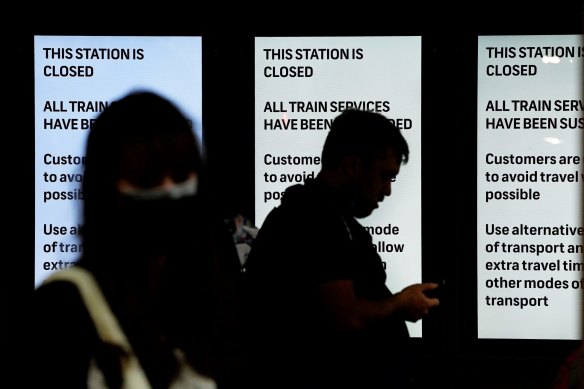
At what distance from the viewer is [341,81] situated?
552 centimetres

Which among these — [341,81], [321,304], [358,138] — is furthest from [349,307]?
[341,81]

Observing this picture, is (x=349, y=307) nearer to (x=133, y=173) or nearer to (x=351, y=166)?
(x=351, y=166)

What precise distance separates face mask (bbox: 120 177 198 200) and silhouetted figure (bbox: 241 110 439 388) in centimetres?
133

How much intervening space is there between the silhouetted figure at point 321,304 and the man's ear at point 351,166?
8cm

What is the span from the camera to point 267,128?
5.57 meters

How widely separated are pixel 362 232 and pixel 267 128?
2.25 meters

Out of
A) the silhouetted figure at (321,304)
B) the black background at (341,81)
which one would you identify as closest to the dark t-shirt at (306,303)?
the silhouetted figure at (321,304)

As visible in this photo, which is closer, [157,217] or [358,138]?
[157,217]

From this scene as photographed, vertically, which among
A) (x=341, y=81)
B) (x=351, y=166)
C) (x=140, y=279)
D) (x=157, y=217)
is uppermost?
(x=341, y=81)

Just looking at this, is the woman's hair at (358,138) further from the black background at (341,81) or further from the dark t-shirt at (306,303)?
the black background at (341,81)

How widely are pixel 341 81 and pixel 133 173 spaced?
12.5ft

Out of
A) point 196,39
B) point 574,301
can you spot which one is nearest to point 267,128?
point 196,39

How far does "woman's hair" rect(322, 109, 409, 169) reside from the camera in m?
3.43

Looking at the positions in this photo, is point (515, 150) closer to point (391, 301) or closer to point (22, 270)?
point (391, 301)
